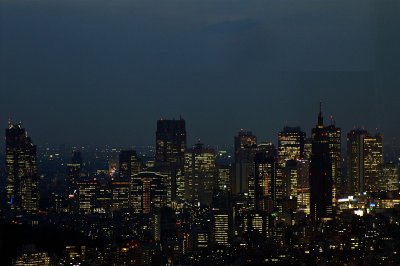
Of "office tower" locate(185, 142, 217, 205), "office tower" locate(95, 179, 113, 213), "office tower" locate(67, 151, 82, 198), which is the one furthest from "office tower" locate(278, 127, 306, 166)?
"office tower" locate(95, 179, 113, 213)

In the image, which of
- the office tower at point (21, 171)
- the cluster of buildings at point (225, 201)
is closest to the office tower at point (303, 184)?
the cluster of buildings at point (225, 201)

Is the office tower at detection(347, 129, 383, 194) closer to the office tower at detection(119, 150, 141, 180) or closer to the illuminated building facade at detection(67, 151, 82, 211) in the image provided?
the office tower at detection(119, 150, 141, 180)

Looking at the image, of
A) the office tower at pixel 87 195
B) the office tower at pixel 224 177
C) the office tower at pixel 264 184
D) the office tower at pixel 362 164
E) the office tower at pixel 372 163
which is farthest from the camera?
the office tower at pixel 264 184

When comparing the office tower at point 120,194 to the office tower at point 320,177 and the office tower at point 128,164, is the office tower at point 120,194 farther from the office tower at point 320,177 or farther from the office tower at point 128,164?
the office tower at point 320,177

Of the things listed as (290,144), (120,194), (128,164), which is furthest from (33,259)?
(120,194)

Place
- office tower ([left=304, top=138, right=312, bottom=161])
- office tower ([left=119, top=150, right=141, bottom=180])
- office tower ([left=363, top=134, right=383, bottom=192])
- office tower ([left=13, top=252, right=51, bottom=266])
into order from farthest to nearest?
1. office tower ([left=304, top=138, right=312, bottom=161])
2. office tower ([left=119, top=150, right=141, bottom=180])
3. office tower ([left=363, top=134, right=383, bottom=192])
4. office tower ([left=13, top=252, right=51, bottom=266])

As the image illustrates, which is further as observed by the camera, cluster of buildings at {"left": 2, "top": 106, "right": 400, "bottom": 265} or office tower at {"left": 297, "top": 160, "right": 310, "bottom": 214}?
office tower at {"left": 297, "top": 160, "right": 310, "bottom": 214}

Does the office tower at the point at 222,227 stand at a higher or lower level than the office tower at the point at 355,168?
lower
